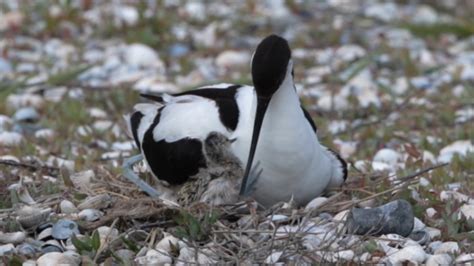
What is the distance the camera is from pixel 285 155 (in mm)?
4691

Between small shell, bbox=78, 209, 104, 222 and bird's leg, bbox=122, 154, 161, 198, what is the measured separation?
1.12 ft

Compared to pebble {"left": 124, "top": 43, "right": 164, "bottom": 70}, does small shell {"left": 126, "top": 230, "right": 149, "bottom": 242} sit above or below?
above

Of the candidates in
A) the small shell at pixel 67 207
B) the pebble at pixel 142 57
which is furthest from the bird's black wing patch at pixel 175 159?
the pebble at pixel 142 57

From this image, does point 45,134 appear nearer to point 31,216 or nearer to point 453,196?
point 31,216

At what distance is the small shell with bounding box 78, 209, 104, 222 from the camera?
4.66 m

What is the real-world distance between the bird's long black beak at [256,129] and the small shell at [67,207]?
0.75 meters

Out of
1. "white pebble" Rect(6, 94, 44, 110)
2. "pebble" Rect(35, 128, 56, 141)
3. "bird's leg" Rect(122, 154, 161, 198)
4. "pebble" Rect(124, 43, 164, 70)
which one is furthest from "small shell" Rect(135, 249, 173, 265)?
"pebble" Rect(124, 43, 164, 70)

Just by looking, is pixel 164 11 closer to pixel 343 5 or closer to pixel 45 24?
pixel 45 24

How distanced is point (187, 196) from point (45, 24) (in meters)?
5.45

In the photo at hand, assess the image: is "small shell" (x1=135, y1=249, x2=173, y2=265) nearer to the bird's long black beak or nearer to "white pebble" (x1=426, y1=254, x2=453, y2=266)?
the bird's long black beak

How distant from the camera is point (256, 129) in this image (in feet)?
15.2

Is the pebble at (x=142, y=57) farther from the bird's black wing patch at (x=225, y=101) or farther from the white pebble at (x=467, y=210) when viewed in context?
the white pebble at (x=467, y=210)

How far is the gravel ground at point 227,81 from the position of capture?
4.35 metres

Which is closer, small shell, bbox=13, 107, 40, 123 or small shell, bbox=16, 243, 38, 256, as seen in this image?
small shell, bbox=16, 243, 38, 256
